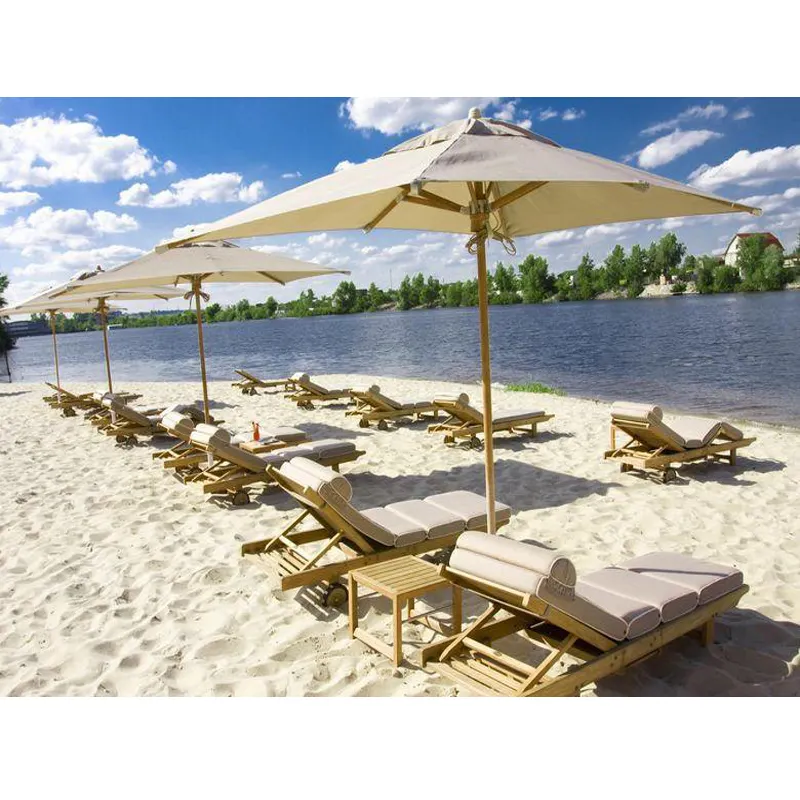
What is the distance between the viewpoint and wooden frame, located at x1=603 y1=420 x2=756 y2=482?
669 centimetres

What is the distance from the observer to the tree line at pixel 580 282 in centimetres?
8369

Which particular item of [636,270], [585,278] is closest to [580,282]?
[585,278]

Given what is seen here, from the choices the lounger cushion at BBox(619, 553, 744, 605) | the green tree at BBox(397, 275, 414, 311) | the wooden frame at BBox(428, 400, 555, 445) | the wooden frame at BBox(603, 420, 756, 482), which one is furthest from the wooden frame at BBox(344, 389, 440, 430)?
the green tree at BBox(397, 275, 414, 311)

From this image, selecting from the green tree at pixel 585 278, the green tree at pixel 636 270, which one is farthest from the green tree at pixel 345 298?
the green tree at pixel 636 270

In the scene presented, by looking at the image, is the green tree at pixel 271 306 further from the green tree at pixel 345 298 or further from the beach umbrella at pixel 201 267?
the beach umbrella at pixel 201 267

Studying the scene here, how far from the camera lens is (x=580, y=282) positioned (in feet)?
345

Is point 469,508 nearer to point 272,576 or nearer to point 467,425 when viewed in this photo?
point 272,576

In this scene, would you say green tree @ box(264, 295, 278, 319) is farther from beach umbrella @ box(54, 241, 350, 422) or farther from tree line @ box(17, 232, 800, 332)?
beach umbrella @ box(54, 241, 350, 422)

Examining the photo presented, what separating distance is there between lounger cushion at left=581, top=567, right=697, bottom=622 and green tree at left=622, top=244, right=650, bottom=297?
103996 mm

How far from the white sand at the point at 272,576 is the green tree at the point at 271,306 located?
5097 inches

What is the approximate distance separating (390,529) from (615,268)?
346ft

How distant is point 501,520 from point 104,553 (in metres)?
3.13
